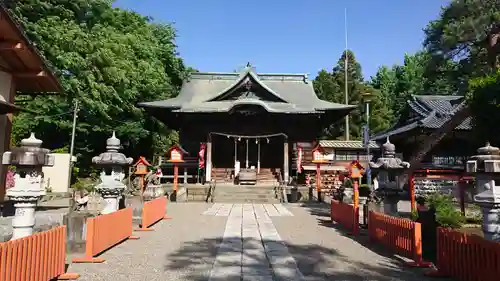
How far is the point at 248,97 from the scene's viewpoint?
25.4 meters

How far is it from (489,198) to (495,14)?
2605cm

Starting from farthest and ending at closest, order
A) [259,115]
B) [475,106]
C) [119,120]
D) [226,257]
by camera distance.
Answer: [119,120]
[259,115]
[475,106]
[226,257]

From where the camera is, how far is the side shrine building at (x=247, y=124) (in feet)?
78.3

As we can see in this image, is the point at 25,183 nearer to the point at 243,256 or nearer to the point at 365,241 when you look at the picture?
the point at 243,256

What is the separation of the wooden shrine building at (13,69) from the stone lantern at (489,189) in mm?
10141

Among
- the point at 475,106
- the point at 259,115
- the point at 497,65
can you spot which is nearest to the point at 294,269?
the point at 475,106

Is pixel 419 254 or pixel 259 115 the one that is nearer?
pixel 419 254

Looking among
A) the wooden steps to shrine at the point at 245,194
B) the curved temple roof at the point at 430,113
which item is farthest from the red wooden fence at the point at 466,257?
the curved temple roof at the point at 430,113

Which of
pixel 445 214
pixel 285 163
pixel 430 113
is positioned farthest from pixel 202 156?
pixel 445 214

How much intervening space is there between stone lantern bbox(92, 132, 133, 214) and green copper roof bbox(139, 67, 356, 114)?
46.0 feet

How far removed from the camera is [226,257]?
6941 millimetres

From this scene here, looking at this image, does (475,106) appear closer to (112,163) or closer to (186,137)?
(112,163)

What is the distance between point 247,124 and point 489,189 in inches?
805

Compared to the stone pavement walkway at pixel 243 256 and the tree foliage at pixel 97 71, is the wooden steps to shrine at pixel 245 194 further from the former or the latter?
the tree foliage at pixel 97 71
